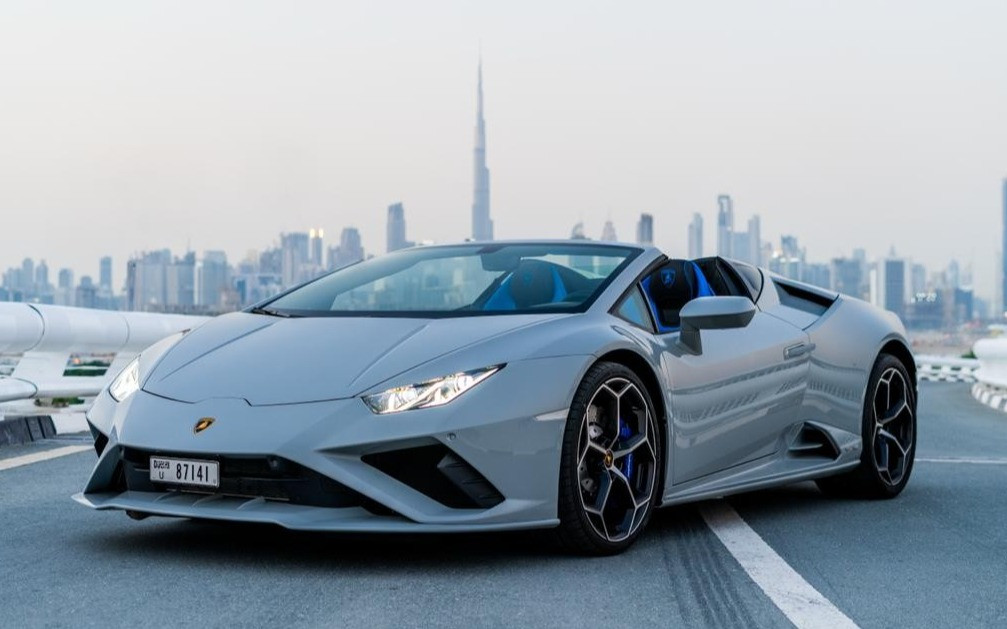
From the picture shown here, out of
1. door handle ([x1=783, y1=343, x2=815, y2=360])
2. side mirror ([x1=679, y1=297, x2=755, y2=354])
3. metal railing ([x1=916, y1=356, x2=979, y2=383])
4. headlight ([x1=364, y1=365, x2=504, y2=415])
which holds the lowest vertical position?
metal railing ([x1=916, y1=356, x2=979, y2=383])

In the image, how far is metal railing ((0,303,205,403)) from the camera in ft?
33.1

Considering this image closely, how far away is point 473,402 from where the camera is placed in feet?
16.0

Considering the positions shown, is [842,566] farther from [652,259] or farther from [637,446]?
[652,259]

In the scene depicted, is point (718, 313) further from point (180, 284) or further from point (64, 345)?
point (180, 284)

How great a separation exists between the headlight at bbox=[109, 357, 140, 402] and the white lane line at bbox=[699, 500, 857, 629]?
2.33 metres

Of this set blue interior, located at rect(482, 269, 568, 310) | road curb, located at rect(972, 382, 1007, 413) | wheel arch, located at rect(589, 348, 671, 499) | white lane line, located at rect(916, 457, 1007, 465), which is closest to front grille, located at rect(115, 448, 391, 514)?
blue interior, located at rect(482, 269, 568, 310)

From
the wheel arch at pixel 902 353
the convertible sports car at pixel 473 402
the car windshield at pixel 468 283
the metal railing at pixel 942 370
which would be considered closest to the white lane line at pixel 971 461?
the wheel arch at pixel 902 353

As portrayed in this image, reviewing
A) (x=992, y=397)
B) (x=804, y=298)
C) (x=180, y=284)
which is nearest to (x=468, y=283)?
(x=804, y=298)

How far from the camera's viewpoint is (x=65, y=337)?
11016 millimetres

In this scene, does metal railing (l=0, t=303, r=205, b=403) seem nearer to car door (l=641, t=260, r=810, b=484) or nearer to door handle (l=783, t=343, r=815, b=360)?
car door (l=641, t=260, r=810, b=484)

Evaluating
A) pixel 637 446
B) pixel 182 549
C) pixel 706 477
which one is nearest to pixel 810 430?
pixel 706 477

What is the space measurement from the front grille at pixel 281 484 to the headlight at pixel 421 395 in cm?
30

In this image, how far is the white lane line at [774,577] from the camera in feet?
13.9

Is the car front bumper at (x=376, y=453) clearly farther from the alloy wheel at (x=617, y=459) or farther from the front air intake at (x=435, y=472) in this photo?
the alloy wheel at (x=617, y=459)
